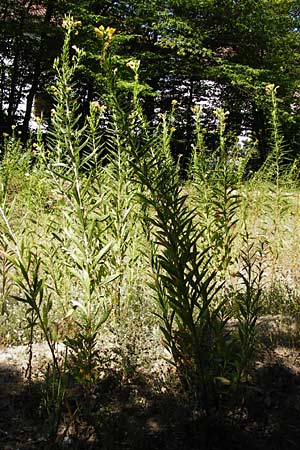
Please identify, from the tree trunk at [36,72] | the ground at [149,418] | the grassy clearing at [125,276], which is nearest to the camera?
the grassy clearing at [125,276]

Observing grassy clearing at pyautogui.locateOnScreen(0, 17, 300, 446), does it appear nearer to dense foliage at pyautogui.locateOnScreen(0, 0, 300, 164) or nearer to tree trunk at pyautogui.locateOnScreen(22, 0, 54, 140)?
dense foliage at pyautogui.locateOnScreen(0, 0, 300, 164)

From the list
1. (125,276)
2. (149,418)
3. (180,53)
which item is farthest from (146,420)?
(180,53)

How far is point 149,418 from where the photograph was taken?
225 centimetres

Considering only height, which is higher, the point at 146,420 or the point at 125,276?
the point at 125,276

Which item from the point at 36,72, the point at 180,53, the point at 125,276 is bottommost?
the point at 125,276

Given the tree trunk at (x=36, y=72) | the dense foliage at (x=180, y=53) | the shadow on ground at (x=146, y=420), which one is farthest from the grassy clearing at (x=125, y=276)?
the tree trunk at (x=36, y=72)

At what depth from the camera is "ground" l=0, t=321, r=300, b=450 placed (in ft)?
6.75

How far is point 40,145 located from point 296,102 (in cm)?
1332

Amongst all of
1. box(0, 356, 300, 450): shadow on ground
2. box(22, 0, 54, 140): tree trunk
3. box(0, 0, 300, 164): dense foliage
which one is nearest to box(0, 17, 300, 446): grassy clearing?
box(0, 356, 300, 450): shadow on ground

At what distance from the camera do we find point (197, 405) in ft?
7.17

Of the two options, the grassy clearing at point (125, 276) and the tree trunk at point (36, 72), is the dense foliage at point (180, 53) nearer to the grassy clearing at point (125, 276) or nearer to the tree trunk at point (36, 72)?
the tree trunk at point (36, 72)

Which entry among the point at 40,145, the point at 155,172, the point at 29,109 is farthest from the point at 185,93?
the point at 155,172

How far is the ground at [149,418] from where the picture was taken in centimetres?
206

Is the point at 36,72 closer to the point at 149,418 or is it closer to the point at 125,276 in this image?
the point at 125,276
